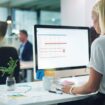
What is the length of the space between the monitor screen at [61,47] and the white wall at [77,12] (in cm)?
130

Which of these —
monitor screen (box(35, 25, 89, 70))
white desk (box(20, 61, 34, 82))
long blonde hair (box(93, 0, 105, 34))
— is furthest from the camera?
white desk (box(20, 61, 34, 82))

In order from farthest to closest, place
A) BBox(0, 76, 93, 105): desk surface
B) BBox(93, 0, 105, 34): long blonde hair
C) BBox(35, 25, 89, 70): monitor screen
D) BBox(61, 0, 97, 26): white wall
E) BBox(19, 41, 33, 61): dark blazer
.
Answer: BBox(19, 41, 33, 61): dark blazer, BBox(61, 0, 97, 26): white wall, BBox(35, 25, 89, 70): monitor screen, BBox(93, 0, 105, 34): long blonde hair, BBox(0, 76, 93, 105): desk surface

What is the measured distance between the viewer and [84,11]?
3.56m

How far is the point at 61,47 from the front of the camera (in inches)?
76.7

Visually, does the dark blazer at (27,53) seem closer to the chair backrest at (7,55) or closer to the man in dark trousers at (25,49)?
the man in dark trousers at (25,49)

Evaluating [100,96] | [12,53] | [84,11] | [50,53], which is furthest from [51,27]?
[84,11]

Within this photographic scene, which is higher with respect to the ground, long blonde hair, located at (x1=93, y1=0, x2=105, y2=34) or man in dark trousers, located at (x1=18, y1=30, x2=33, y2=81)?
long blonde hair, located at (x1=93, y1=0, x2=105, y2=34)

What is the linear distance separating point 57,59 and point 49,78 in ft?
0.63

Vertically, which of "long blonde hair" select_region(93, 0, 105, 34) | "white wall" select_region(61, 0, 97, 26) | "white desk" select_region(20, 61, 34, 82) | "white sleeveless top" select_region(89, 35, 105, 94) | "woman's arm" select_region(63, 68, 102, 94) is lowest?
"white desk" select_region(20, 61, 34, 82)

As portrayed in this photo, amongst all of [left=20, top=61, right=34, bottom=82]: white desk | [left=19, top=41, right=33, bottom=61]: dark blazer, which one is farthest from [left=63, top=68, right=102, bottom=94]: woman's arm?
[left=19, top=41, right=33, bottom=61]: dark blazer

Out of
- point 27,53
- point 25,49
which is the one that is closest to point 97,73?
point 27,53

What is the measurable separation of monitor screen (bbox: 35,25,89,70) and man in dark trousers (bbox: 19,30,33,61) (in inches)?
116

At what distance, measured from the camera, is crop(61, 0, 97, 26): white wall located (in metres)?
3.45

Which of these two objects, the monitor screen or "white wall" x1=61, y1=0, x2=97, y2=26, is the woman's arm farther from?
"white wall" x1=61, y1=0, x2=97, y2=26
